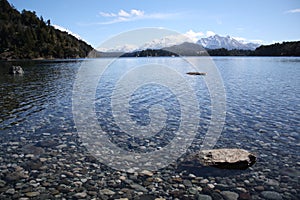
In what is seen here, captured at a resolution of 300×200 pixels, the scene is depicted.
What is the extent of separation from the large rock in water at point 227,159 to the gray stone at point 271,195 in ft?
6.24

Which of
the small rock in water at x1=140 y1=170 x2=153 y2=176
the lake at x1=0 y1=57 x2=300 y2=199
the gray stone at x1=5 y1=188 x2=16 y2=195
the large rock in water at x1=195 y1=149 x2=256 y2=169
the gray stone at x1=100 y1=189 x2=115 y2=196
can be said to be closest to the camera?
the gray stone at x1=5 y1=188 x2=16 y2=195

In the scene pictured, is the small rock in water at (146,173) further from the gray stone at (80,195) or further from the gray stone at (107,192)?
the gray stone at (80,195)

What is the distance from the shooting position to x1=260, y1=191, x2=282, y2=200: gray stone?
782 centimetres

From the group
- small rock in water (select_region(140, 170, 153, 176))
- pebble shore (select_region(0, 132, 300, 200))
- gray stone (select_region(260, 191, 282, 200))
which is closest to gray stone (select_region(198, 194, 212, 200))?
pebble shore (select_region(0, 132, 300, 200))

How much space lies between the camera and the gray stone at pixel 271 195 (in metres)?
7.82

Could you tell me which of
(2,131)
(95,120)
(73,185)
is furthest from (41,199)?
(95,120)

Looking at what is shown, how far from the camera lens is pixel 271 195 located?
26.2 ft

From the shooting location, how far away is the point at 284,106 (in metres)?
22.0

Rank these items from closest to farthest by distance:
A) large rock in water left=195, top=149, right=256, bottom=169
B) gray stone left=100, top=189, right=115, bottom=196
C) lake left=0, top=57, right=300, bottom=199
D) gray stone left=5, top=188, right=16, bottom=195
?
gray stone left=5, top=188, right=16, bottom=195, gray stone left=100, top=189, right=115, bottom=196, lake left=0, top=57, right=300, bottom=199, large rock in water left=195, top=149, right=256, bottom=169

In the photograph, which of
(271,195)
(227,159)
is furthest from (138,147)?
(271,195)

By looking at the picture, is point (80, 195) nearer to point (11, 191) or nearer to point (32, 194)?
point (32, 194)

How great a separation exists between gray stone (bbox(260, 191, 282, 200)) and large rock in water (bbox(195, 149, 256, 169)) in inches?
74.8

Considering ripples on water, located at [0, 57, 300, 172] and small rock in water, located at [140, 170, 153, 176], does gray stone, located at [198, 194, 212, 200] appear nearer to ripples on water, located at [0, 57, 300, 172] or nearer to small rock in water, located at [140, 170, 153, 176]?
small rock in water, located at [140, 170, 153, 176]

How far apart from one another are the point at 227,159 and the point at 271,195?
2.45m
